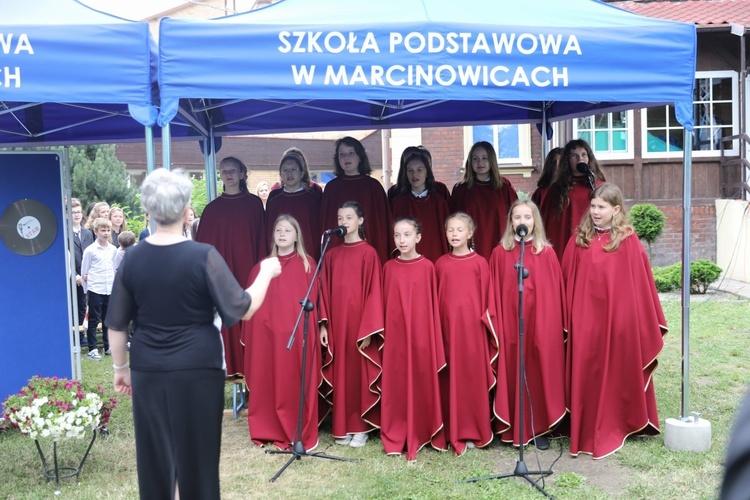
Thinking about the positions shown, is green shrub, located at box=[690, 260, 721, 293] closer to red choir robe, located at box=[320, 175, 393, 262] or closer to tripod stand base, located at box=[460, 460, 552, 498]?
red choir robe, located at box=[320, 175, 393, 262]

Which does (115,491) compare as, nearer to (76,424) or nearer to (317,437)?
(76,424)

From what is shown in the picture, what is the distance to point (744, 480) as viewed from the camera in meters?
0.79

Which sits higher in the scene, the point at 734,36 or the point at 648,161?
the point at 734,36

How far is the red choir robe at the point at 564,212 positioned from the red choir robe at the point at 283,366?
2.30m

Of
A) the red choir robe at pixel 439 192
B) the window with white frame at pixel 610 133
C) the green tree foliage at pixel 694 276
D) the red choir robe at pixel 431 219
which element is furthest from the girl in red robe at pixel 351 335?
the window with white frame at pixel 610 133

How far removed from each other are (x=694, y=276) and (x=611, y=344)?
798cm

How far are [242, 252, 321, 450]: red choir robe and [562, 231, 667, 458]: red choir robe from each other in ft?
6.53

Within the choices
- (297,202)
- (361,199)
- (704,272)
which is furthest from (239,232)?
(704,272)

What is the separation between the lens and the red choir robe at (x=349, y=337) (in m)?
6.23

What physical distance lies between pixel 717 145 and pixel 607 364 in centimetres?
1212

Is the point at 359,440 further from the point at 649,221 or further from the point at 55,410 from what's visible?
the point at 649,221

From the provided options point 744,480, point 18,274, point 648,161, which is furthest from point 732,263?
point 744,480

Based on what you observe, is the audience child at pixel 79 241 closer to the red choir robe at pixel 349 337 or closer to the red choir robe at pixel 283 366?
the red choir robe at pixel 283 366

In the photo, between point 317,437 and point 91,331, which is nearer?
point 317,437
